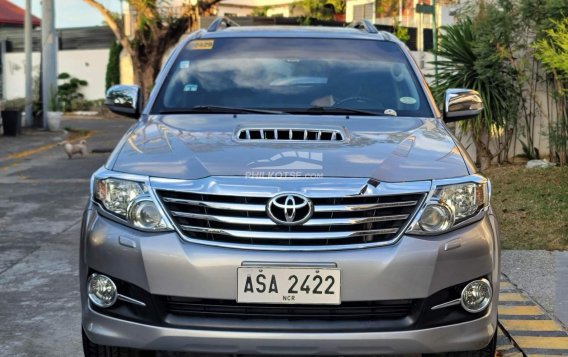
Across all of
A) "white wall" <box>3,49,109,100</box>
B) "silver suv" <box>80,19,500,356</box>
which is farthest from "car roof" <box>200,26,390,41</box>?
"white wall" <box>3,49,109,100</box>

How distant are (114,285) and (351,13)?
2952 centimetres

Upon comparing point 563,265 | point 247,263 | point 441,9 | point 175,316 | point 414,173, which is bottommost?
→ point 563,265

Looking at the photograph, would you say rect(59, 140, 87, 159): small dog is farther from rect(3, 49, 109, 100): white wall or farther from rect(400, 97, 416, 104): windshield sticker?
rect(3, 49, 109, 100): white wall

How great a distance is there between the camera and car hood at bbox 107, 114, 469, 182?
11.5 ft

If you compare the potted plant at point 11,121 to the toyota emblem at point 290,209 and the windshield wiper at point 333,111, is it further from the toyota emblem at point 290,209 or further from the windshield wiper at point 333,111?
the toyota emblem at point 290,209

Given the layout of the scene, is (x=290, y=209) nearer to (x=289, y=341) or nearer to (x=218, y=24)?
(x=289, y=341)

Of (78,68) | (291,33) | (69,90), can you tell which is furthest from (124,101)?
(78,68)

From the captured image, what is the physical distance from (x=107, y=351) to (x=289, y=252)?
994mm

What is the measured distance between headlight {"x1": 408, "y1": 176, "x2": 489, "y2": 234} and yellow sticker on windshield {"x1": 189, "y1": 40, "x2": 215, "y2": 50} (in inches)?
86.5

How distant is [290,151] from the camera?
3.70 m

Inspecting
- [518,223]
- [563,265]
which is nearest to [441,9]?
[518,223]

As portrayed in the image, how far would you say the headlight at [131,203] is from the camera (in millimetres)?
3432

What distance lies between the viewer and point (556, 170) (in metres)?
10.1

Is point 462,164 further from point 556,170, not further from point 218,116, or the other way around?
point 556,170
